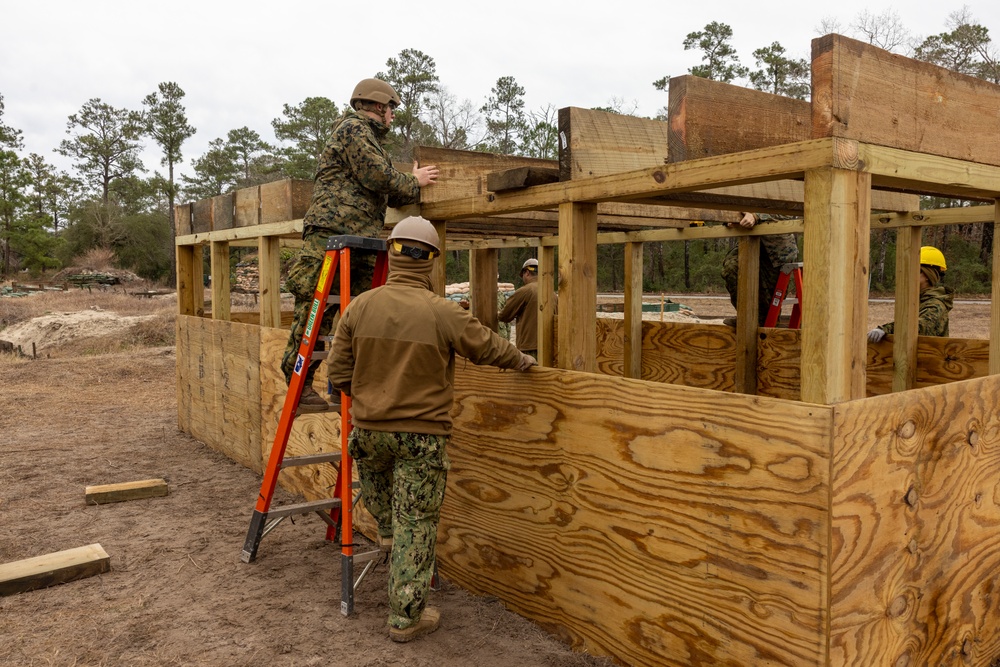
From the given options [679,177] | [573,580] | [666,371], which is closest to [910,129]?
[679,177]

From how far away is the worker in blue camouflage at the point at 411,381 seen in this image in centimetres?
356

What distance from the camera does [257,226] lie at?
6.75 meters

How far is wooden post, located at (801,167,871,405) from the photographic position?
253 centimetres

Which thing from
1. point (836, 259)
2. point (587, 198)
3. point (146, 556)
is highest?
point (587, 198)

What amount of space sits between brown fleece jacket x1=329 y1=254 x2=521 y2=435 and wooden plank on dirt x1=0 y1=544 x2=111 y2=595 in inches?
91.3

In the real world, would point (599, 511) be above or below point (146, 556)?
above

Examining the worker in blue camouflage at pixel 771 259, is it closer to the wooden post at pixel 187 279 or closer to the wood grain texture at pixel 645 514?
the wood grain texture at pixel 645 514

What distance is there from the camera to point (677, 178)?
3.08 meters

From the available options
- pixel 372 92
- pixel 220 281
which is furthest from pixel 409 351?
pixel 220 281

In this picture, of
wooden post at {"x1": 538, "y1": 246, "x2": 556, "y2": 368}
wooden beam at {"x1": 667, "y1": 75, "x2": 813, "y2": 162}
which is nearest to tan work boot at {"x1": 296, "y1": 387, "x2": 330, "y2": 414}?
wooden post at {"x1": 538, "y1": 246, "x2": 556, "y2": 368}

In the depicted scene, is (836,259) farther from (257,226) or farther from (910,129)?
(257,226)

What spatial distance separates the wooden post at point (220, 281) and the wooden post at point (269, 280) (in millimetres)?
1343

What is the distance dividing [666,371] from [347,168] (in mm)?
3649

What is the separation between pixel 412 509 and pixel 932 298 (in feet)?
14.8
